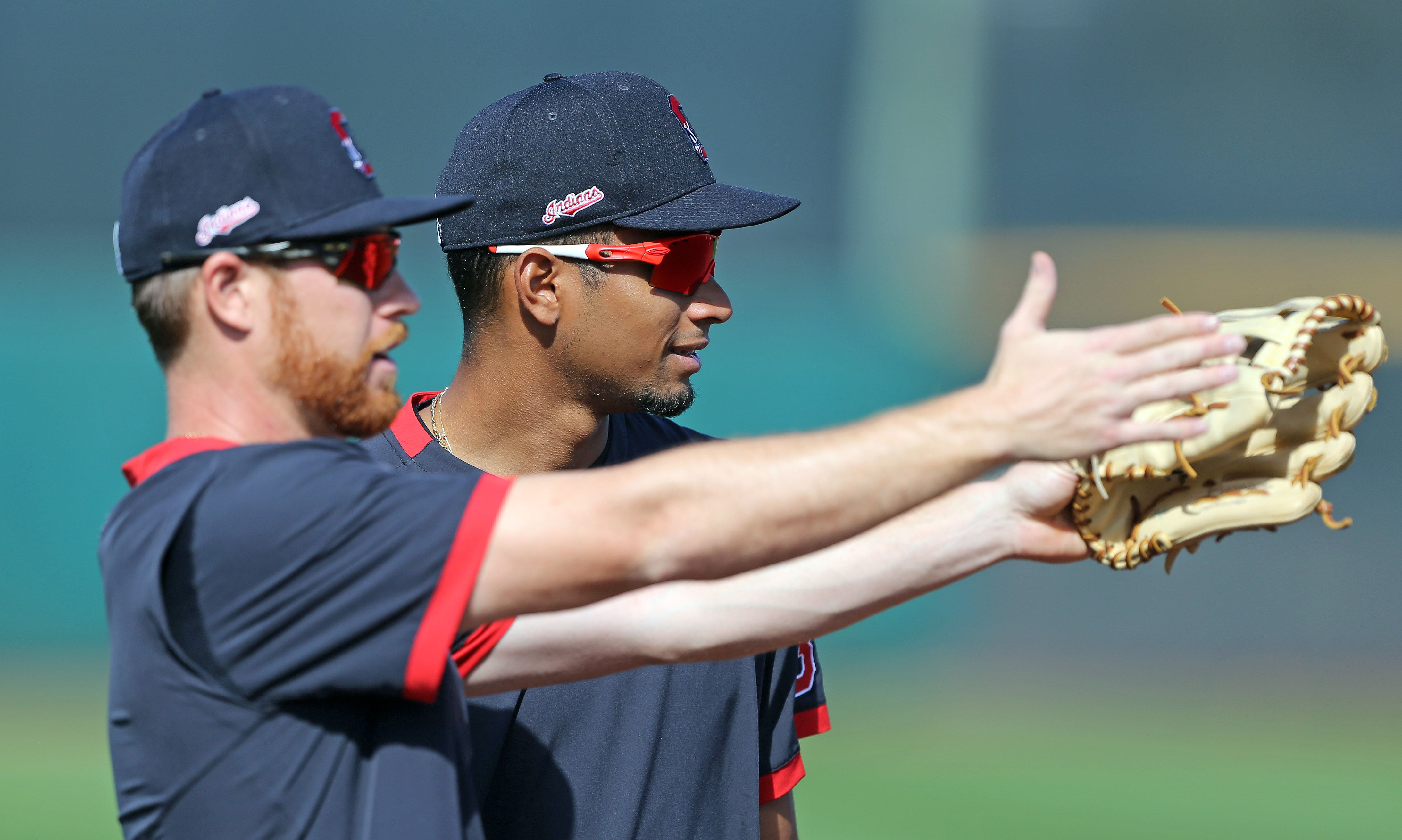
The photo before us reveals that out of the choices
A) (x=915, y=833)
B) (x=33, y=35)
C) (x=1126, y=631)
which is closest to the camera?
(x=915, y=833)

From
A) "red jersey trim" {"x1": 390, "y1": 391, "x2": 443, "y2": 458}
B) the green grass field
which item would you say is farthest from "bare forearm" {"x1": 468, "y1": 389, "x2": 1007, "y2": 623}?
the green grass field

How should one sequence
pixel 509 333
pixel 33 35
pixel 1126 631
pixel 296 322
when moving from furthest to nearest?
1. pixel 33 35
2. pixel 1126 631
3. pixel 509 333
4. pixel 296 322

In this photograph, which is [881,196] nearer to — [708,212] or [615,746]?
[708,212]

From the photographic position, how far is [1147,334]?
1.51 metres

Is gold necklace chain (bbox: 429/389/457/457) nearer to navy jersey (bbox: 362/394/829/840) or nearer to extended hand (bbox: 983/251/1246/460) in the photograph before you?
navy jersey (bbox: 362/394/829/840)

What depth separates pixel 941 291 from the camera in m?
7.20

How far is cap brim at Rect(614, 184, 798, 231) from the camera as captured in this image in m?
2.63

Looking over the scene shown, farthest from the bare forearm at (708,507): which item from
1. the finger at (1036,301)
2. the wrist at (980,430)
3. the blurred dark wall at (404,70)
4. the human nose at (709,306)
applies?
the blurred dark wall at (404,70)

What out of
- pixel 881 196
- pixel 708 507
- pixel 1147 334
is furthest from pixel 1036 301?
pixel 881 196

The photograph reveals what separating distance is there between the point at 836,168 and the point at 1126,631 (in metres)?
3.03

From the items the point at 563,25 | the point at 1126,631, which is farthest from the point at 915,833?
the point at 563,25

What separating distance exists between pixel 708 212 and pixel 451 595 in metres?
1.40

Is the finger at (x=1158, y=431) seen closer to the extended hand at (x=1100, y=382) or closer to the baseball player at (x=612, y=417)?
the extended hand at (x=1100, y=382)

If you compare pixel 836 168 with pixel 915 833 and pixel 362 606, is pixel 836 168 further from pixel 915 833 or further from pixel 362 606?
pixel 362 606
